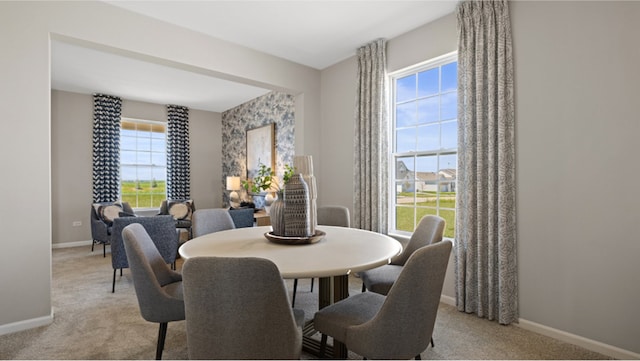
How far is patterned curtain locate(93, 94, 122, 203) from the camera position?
5.80 meters

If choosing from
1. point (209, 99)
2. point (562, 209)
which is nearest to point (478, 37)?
point (562, 209)

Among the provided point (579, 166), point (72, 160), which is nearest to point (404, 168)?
point (579, 166)

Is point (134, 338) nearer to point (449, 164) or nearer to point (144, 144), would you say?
point (449, 164)

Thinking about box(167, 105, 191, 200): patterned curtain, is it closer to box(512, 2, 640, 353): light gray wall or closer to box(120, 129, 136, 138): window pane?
box(120, 129, 136, 138): window pane

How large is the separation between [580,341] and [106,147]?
23.6 ft

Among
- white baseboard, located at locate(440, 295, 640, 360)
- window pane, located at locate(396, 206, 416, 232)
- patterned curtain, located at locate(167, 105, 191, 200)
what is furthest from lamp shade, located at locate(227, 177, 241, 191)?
white baseboard, located at locate(440, 295, 640, 360)

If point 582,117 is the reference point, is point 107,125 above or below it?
above

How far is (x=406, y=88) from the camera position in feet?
11.7

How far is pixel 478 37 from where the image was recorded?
2.67 metres

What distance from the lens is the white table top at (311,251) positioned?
1.46m

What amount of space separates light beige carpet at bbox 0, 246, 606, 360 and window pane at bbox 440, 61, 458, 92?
2163 millimetres

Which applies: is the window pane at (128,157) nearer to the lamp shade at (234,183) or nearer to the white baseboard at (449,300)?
the lamp shade at (234,183)

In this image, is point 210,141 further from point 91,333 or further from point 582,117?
point 582,117

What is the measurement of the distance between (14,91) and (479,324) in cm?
415
